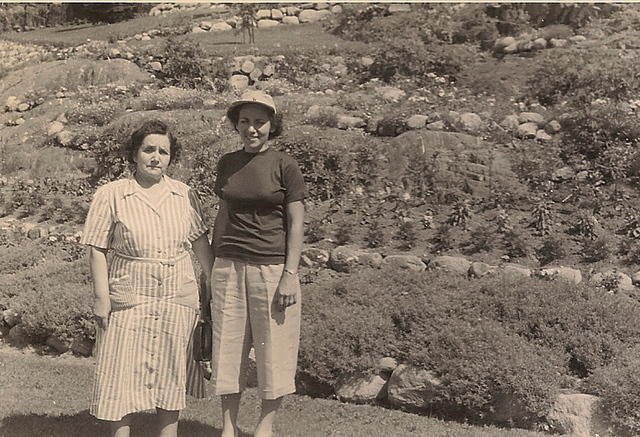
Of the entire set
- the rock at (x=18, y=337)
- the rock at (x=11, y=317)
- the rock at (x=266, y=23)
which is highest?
the rock at (x=266, y=23)

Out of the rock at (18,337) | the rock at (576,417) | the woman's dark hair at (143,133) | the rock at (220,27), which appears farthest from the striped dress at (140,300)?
the rock at (220,27)

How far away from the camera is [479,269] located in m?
7.36

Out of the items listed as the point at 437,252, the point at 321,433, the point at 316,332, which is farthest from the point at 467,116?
the point at 321,433

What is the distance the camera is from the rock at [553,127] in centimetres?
1026

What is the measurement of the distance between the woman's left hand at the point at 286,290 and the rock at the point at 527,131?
6.94 meters

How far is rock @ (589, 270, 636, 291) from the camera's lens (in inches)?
280

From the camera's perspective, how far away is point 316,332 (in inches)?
234

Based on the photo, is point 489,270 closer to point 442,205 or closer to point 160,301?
point 442,205

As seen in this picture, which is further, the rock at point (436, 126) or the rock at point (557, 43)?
the rock at point (557, 43)

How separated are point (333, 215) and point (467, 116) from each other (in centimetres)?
280

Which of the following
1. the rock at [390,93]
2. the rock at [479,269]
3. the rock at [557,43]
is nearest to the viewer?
the rock at [479,269]

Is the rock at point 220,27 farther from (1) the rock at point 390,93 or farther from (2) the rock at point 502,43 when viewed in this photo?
(1) the rock at point 390,93

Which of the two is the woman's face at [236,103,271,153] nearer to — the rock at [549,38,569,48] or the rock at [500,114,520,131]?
the rock at [500,114,520,131]

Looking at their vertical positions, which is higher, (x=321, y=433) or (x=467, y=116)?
(x=467, y=116)
